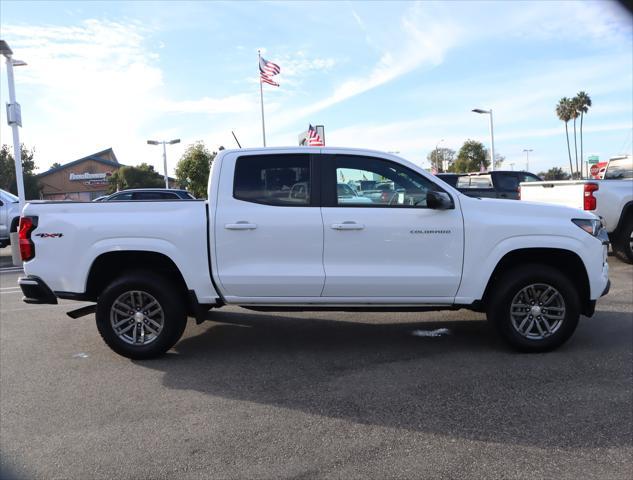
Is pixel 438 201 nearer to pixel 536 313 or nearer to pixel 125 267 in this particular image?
pixel 536 313

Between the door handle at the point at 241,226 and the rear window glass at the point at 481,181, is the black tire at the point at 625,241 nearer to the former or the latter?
the rear window glass at the point at 481,181

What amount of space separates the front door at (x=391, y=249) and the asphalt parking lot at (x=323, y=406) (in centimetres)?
70

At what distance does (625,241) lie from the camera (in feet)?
31.1

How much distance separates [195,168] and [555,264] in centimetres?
4247

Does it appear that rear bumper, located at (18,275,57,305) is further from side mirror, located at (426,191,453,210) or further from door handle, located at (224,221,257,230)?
side mirror, located at (426,191,453,210)

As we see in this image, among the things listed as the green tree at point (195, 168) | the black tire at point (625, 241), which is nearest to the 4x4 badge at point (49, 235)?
the black tire at point (625, 241)

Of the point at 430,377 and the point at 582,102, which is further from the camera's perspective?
the point at 582,102

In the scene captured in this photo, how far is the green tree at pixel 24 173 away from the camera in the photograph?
49.4 metres

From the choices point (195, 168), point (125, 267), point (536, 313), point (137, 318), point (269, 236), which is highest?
point (195, 168)

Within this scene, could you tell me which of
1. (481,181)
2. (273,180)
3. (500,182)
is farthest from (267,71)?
(273,180)

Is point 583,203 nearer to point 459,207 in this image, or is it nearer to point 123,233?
point 459,207

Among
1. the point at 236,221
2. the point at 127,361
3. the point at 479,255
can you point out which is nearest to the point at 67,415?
the point at 127,361

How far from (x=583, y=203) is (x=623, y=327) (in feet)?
12.2

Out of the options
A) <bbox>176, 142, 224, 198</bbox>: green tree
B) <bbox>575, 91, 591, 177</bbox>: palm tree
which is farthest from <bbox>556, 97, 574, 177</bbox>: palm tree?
<bbox>176, 142, 224, 198</bbox>: green tree
